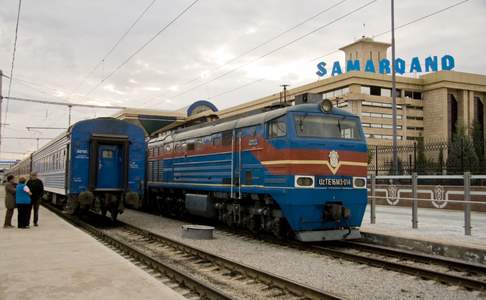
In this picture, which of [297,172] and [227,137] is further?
[227,137]

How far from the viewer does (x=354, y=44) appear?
87188mm

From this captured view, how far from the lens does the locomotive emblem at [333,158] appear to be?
11.9 meters

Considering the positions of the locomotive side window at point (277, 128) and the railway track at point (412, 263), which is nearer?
the railway track at point (412, 263)

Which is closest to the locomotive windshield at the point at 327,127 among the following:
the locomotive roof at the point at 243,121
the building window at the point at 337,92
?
the locomotive roof at the point at 243,121

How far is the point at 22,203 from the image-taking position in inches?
569

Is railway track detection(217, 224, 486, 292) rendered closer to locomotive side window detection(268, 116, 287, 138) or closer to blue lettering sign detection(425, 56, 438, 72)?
locomotive side window detection(268, 116, 287, 138)

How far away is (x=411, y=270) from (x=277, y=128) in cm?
477

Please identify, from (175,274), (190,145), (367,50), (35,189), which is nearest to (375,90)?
(367,50)

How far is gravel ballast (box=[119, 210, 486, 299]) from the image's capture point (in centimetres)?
750

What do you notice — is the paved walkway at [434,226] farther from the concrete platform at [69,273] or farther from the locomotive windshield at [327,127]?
the concrete platform at [69,273]

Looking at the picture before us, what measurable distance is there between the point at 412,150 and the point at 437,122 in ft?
203

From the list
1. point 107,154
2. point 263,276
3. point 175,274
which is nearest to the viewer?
point 263,276

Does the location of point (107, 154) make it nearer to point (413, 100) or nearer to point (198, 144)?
point (198, 144)

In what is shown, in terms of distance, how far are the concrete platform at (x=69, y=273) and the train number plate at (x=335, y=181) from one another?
510 centimetres
